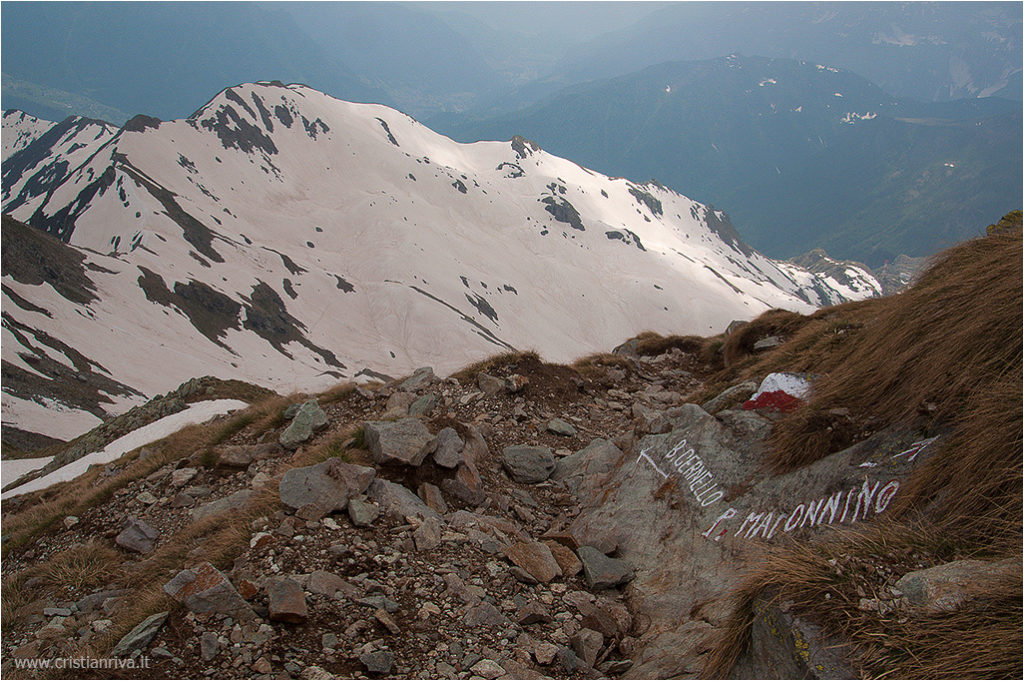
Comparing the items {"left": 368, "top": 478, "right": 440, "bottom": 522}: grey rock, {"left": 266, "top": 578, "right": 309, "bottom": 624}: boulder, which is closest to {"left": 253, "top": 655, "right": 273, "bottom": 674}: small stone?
{"left": 266, "top": 578, "right": 309, "bottom": 624}: boulder

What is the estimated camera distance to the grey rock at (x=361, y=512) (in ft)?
20.8

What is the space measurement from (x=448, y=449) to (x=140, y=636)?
425 cm

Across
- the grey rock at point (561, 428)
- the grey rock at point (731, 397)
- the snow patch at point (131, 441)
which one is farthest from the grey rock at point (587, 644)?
the snow patch at point (131, 441)

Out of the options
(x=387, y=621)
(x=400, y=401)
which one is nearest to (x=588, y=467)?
(x=387, y=621)

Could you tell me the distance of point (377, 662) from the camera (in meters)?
4.48

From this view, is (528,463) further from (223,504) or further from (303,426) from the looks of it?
(223,504)

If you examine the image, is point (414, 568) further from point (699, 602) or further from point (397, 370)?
point (397, 370)

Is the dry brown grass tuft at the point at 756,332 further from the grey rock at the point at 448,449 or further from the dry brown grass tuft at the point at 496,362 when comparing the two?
the grey rock at the point at 448,449

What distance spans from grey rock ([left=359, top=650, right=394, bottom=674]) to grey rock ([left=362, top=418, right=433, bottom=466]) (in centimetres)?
325

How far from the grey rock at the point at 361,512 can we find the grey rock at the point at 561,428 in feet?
14.8


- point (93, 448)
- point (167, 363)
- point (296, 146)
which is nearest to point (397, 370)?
point (167, 363)

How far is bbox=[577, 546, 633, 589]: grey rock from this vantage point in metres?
Result: 6.06

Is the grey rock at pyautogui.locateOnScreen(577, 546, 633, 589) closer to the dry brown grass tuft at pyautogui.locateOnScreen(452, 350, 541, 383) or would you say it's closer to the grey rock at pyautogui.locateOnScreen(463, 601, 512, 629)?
the grey rock at pyautogui.locateOnScreen(463, 601, 512, 629)

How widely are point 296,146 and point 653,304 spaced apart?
131 m
